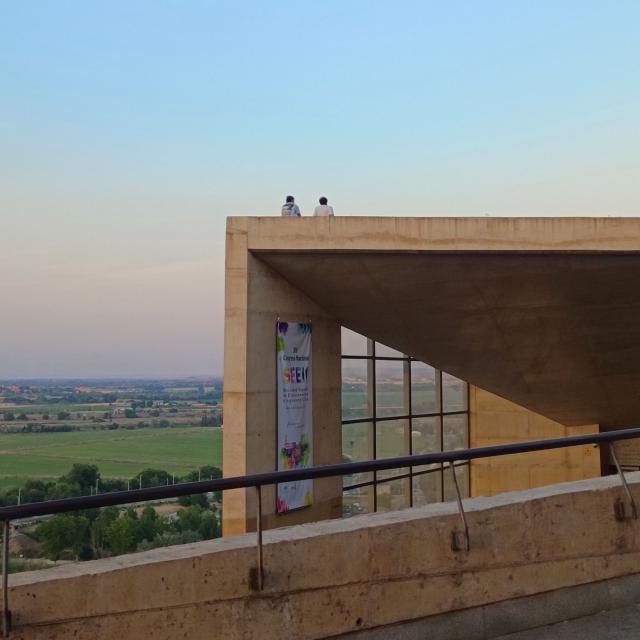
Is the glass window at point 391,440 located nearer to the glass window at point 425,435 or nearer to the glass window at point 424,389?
the glass window at point 425,435

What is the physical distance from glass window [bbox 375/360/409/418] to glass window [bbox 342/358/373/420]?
681 millimetres

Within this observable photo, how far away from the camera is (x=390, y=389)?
23516 millimetres

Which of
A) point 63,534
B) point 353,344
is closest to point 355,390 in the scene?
point 353,344

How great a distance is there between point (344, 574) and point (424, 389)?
69.9ft

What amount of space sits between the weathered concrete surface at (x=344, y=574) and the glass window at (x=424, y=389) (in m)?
19.4

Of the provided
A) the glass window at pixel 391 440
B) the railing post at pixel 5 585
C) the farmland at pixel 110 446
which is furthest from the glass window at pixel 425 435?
the farmland at pixel 110 446

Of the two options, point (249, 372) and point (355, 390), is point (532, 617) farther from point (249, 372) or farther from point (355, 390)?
point (355, 390)

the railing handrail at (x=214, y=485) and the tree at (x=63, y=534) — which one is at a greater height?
the railing handrail at (x=214, y=485)

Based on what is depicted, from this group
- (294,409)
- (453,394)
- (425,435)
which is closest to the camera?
(294,409)

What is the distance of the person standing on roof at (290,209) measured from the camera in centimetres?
1553

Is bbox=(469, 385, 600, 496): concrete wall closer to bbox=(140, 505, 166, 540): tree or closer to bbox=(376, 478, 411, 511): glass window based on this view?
bbox=(376, 478, 411, 511): glass window

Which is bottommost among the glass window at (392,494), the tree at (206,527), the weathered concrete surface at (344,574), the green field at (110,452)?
the green field at (110,452)

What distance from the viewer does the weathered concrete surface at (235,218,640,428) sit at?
1487 centimetres

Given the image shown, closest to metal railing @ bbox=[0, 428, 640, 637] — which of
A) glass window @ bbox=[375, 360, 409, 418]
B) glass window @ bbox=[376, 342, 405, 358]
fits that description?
glass window @ bbox=[376, 342, 405, 358]
